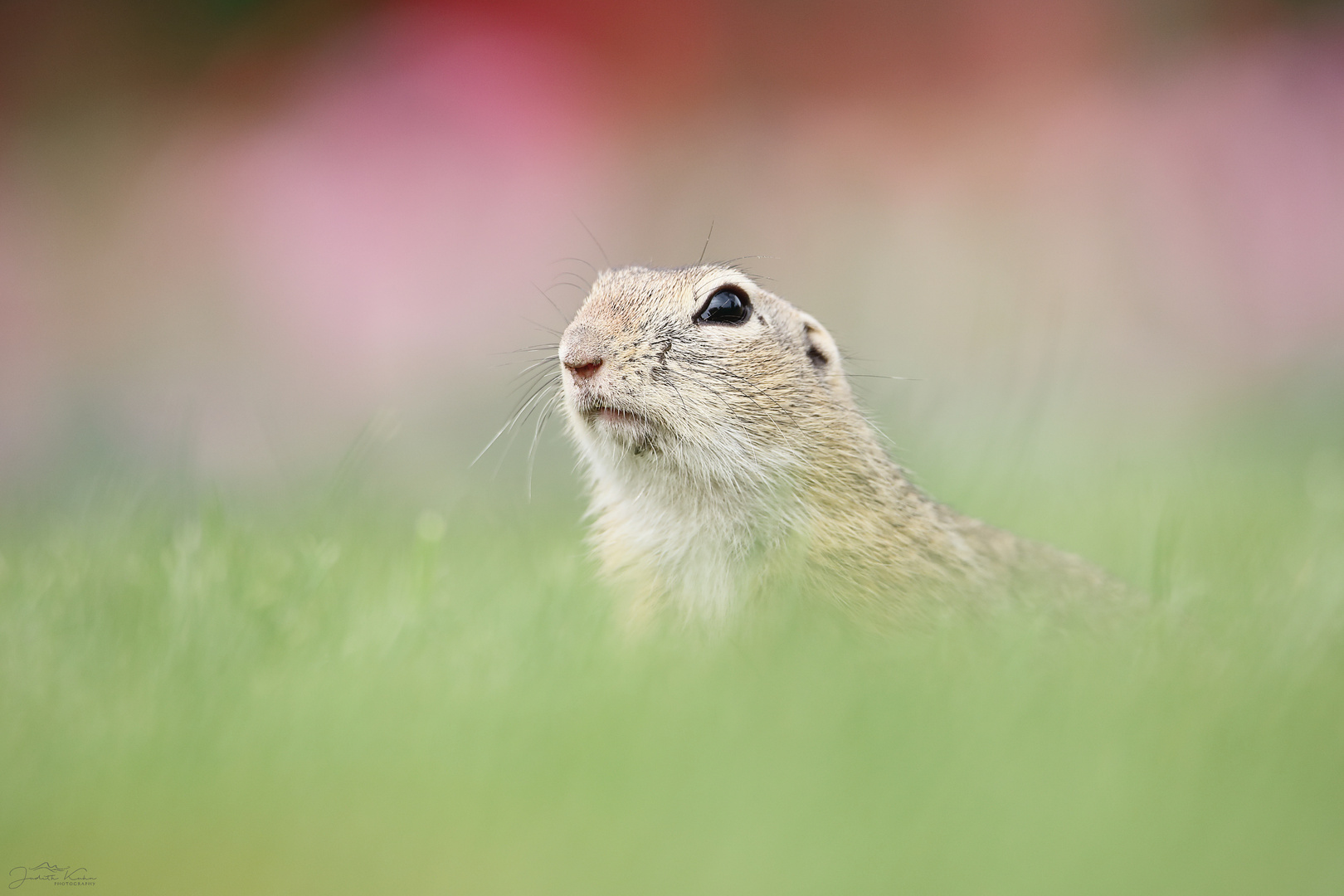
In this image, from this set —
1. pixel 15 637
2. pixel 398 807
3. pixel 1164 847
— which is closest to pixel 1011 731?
pixel 1164 847

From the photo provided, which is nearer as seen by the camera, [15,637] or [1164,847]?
[1164,847]

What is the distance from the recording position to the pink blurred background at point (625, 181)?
9336 millimetres

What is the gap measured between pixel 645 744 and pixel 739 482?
1.67m

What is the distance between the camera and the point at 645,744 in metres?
2.25

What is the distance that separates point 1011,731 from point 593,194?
8688 millimetres

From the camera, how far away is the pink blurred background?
9.34 m

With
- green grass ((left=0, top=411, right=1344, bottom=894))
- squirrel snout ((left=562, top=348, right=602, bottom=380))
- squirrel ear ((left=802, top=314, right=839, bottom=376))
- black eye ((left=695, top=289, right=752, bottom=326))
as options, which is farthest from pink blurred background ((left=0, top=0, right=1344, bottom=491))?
green grass ((left=0, top=411, right=1344, bottom=894))

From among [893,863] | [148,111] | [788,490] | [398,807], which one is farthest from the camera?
[148,111]

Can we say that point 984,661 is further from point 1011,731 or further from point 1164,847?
point 1164,847

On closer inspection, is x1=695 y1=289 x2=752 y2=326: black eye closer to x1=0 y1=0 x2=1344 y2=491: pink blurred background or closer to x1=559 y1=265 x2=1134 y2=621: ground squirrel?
x1=559 y1=265 x2=1134 y2=621: ground squirrel

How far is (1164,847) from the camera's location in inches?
75.1

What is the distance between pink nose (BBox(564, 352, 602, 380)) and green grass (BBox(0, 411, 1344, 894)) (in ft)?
2.66

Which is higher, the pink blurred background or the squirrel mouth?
the pink blurred background

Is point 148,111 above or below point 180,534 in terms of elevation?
above
